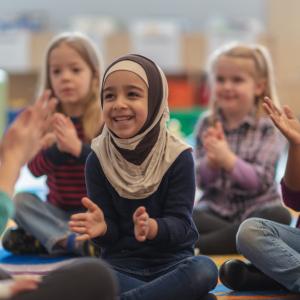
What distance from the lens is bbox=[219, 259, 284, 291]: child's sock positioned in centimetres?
168

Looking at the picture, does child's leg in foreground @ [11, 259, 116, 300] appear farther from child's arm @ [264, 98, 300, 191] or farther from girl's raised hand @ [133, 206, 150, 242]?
child's arm @ [264, 98, 300, 191]

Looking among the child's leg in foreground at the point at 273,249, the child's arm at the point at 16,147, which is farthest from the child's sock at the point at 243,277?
the child's arm at the point at 16,147

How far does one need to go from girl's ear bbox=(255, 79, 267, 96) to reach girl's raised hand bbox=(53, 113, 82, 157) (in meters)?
0.58

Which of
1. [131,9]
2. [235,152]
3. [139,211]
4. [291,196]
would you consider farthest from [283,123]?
[131,9]

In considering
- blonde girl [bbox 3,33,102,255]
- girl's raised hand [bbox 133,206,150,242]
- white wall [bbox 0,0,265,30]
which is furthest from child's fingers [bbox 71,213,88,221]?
white wall [bbox 0,0,265,30]

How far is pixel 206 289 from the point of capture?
1.49m

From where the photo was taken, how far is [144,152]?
1.59m

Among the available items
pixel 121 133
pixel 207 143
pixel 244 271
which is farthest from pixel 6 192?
pixel 207 143

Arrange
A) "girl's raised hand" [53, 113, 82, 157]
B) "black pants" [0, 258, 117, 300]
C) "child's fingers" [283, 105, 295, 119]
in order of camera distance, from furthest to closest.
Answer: "girl's raised hand" [53, 113, 82, 157] → "child's fingers" [283, 105, 295, 119] → "black pants" [0, 258, 117, 300]

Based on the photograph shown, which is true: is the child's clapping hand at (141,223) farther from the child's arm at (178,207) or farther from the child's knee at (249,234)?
the child's knee at (249,234)

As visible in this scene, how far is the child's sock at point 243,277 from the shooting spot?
5.52 feet

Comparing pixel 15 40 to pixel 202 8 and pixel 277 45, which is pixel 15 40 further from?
pixel 277 45

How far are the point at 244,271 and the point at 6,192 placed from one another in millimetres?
648

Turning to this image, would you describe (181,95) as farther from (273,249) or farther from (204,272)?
(204,272)
